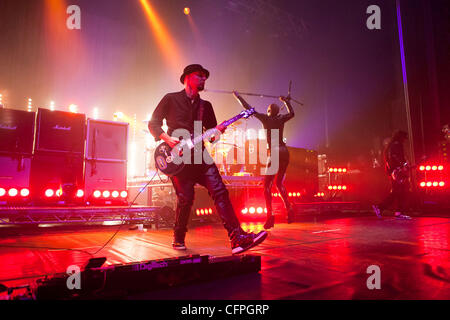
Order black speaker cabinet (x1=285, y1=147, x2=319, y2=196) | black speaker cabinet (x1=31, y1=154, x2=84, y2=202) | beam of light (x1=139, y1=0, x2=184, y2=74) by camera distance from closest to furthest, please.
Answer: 1. black speaker cabinet (x1=31, y1=154, x2=84, y2=202)
2. black speaker cabinet (x1=285, y1=147, x2=319, y2=196)
3. beam of light (x1=139, y1=0, x2=184, y2=74)

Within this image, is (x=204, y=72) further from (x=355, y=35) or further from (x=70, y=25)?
(x=355, y=35)

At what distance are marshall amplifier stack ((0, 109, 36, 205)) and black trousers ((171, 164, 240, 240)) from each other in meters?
3.55

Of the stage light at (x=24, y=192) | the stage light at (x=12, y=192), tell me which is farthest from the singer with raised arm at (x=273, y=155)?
the stage light at (x=12, y=192)

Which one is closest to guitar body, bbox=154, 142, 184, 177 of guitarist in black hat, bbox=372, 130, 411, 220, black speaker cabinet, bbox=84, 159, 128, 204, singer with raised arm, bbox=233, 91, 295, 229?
singer with raised arm, bbox=233, 91, 295, 229

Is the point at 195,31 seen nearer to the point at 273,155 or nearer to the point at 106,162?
the point at 106,162

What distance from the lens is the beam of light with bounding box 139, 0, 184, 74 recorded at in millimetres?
11320

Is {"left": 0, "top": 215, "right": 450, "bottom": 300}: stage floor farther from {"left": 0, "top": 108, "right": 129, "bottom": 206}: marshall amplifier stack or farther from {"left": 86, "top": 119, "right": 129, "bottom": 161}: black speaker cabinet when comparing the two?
{"left": 86, "top": 119, "right": 129, "bottom": 161}: black speaker cabinet

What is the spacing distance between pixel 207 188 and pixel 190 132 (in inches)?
25.2

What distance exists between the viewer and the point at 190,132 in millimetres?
2988

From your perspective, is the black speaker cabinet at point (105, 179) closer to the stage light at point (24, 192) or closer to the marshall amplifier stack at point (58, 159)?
the marshall amplifier stack at point (58, 159)

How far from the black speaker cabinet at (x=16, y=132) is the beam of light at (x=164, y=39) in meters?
8.10

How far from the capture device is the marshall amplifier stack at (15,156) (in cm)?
473

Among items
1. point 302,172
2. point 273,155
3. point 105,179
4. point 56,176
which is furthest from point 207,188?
point 302,172
